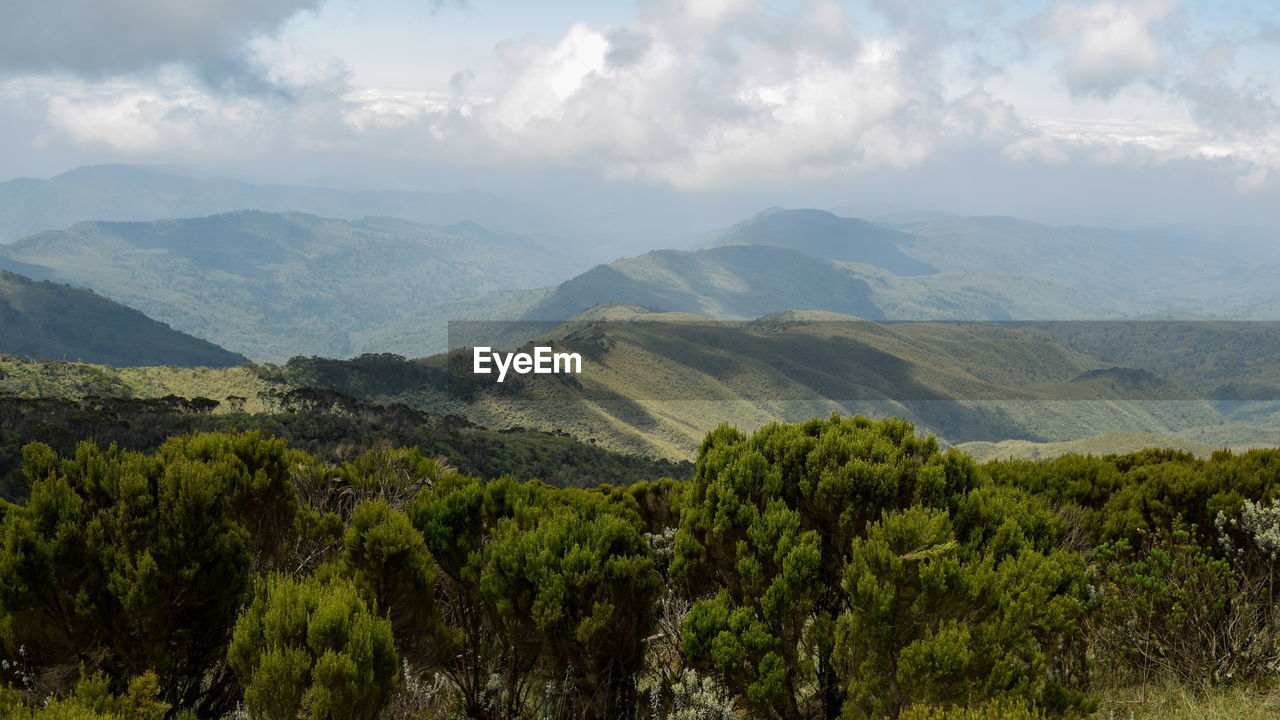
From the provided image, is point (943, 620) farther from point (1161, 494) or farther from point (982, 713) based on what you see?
point (1161, 494)

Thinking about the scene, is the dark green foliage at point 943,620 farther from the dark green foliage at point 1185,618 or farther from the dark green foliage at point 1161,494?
the dark green foliage at point 1161,494

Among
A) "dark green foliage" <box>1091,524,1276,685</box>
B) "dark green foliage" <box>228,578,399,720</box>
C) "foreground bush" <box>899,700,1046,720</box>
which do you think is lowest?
"dark green foliage" <box>1091,524,1276,685</box>

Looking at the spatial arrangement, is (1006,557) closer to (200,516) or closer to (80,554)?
(200,516)

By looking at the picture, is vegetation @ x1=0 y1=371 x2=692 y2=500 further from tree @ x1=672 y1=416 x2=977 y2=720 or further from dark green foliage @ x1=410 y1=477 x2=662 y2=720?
tree @ x1=672 y1=416 x2=977 y2=720

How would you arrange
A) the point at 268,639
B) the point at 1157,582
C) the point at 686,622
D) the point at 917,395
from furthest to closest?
the point at 917,395 → the point at 1157,582 → the point at 686,622 → the point at 268,639

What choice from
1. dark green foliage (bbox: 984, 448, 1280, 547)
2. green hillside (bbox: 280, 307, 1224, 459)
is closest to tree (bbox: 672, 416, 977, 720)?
dark green foliage (bbox: 984, 448, 1280, 547)

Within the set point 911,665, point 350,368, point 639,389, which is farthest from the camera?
point 639,389

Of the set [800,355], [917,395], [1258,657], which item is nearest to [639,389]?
[800,355]
